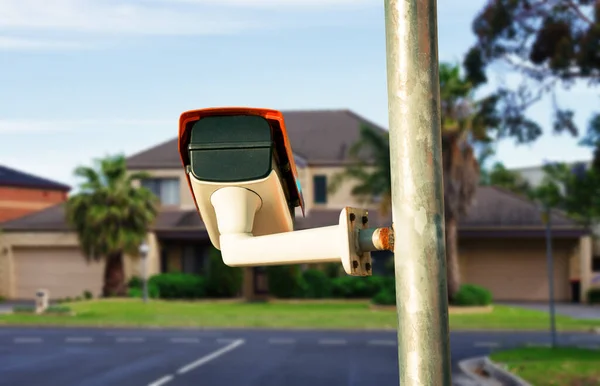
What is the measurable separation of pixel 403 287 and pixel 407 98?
54cm

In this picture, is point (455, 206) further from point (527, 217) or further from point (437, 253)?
point (437, 253)

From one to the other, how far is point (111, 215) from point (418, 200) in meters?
41.5

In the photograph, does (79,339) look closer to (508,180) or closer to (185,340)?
(185,340)

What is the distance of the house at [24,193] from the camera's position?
190ft

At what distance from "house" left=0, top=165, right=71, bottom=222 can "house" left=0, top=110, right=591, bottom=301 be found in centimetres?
703

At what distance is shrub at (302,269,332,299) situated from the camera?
43.1 meters

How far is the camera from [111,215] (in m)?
42.8

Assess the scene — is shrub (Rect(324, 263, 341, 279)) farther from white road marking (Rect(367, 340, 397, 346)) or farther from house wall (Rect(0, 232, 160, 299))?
white road marking (Rect(367, 340, 397, 346))

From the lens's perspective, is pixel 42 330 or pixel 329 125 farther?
pixel 329 125

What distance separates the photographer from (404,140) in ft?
8.32

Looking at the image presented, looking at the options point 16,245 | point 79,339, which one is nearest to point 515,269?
point 79,339

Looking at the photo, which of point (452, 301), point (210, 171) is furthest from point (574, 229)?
point (210, 171)

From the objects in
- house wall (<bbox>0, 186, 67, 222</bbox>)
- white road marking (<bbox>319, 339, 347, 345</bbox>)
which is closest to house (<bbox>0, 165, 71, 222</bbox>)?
house wall (<bbox>0, 186, 67, 222</bbox>)

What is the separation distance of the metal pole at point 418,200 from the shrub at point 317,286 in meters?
40.7
